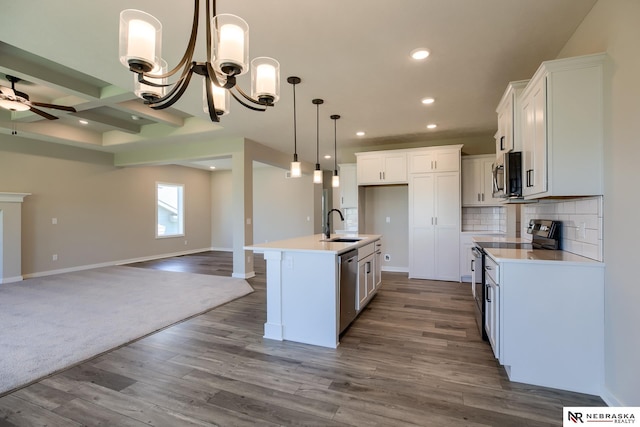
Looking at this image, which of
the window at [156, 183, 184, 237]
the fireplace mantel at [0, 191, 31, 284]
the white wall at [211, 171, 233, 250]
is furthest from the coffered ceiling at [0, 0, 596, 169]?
the white wall at [211, 171, 233, 250]

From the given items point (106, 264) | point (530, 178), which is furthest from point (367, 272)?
point (106, 264)

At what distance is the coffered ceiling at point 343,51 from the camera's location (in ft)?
7.04

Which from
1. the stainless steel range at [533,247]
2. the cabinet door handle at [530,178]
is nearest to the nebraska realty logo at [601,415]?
the stainless steel range at [533,247]

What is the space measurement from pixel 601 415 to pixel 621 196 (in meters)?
1.32

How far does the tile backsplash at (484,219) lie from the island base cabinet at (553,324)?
3638mm

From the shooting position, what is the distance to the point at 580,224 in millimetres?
2375

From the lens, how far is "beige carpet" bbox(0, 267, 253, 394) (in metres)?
2.66

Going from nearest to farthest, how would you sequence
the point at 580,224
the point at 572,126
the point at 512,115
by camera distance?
the point at 572,126
the point at 580,224
the point at 512,115

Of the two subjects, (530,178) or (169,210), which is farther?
(169,210)

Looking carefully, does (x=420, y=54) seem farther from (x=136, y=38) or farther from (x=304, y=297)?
(x=304, y=297)

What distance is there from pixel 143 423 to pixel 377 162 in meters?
5.19

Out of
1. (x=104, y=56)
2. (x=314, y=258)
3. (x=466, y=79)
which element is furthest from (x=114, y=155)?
(x=466, y=79)

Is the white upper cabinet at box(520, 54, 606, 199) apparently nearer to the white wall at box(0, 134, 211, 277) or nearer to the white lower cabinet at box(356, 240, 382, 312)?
A: the white lower cabinet at box(356, 240, 382, 312)

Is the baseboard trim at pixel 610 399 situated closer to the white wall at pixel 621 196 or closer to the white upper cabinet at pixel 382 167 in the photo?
the white wall at pixel 621 196
